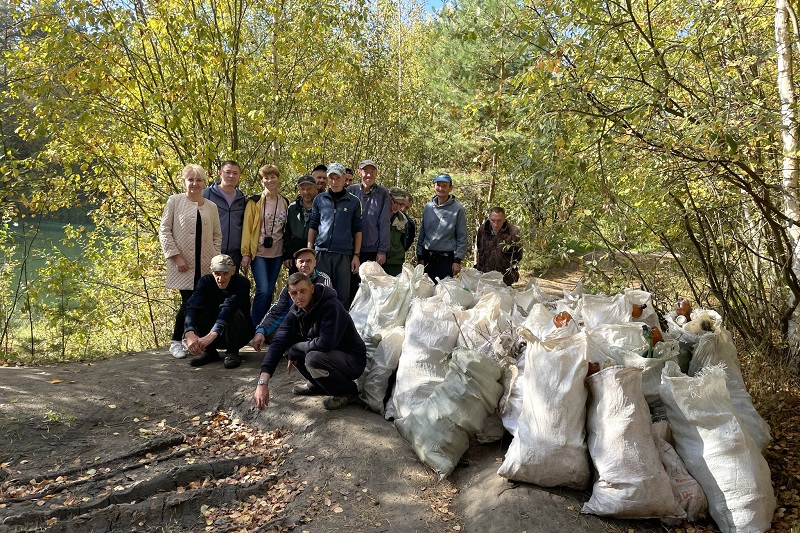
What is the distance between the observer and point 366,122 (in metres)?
9.38


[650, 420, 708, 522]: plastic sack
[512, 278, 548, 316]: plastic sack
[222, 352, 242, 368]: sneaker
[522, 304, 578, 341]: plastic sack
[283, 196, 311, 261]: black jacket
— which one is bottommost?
[650, 420, 708, 522]: plastic sack

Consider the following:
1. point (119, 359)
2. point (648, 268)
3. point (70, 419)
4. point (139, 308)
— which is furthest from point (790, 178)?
point (139, 308)

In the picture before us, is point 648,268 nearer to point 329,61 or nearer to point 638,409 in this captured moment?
point 638,409

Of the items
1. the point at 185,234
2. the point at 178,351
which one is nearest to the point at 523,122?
the point at 185,234

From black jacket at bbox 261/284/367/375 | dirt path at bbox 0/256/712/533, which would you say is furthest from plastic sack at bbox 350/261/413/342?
dirt path at bbox 0/256/712/533

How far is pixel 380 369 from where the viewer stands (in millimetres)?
3926

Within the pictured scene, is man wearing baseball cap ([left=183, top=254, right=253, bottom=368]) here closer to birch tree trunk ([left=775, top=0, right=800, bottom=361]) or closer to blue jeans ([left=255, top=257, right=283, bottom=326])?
blue jeans ([left=255, top=257, right=283, bottom=326])

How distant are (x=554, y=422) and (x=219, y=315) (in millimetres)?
2730

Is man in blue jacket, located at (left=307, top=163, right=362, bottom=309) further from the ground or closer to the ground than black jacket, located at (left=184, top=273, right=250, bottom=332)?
further from the ground

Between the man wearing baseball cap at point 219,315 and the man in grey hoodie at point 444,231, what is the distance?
1.89m

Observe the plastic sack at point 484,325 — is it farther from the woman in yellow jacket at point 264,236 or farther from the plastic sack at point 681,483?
the woman in yellow jacket at point 264,236

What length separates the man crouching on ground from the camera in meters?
3.58

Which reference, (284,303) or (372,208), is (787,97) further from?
(284,303)

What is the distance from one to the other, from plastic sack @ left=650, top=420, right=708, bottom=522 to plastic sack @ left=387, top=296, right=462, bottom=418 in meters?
1.32
